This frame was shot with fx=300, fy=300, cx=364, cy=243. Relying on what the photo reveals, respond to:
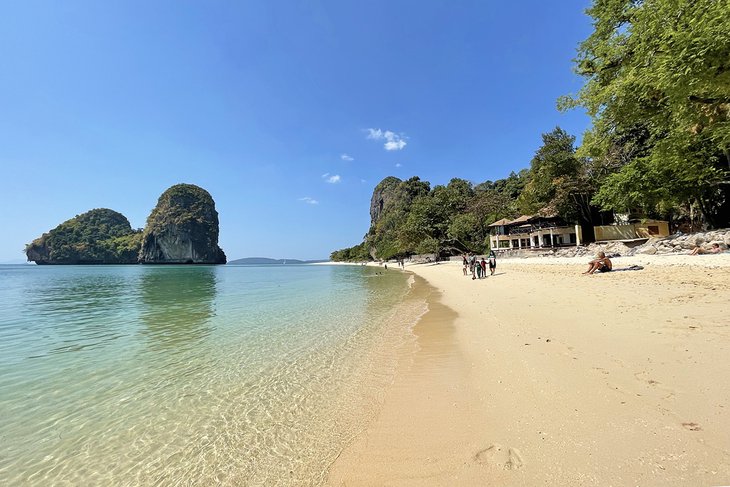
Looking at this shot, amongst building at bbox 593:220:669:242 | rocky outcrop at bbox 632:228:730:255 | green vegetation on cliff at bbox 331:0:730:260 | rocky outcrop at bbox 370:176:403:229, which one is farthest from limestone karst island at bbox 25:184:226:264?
rocky outcrop at bbox 632:228:730:255

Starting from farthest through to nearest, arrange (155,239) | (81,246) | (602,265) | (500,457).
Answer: (81,246) → (155,239) → (602,265) → (500,457)

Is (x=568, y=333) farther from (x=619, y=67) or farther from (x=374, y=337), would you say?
(x=619, y=67)

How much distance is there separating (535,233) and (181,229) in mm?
143609

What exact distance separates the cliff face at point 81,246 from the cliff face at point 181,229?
12953 mm

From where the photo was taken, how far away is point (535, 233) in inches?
1638

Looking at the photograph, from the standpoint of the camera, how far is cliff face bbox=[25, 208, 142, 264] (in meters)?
141

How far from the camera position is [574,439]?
9.33 feet

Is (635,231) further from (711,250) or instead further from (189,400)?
(189,400)

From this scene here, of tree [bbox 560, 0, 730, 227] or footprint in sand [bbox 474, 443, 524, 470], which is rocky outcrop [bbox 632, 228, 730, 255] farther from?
footprint in sand [bbox 474, 443, 524, 470]

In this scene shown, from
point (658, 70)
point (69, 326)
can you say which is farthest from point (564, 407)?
point (69, 326)

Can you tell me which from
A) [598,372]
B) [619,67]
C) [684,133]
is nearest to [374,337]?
[598,372]

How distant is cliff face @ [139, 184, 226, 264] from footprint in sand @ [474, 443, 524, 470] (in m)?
159

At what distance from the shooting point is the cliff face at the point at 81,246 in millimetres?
140625

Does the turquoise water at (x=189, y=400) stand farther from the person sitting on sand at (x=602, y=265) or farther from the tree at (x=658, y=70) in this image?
the person sitting on sand at (x=602, y=265)
